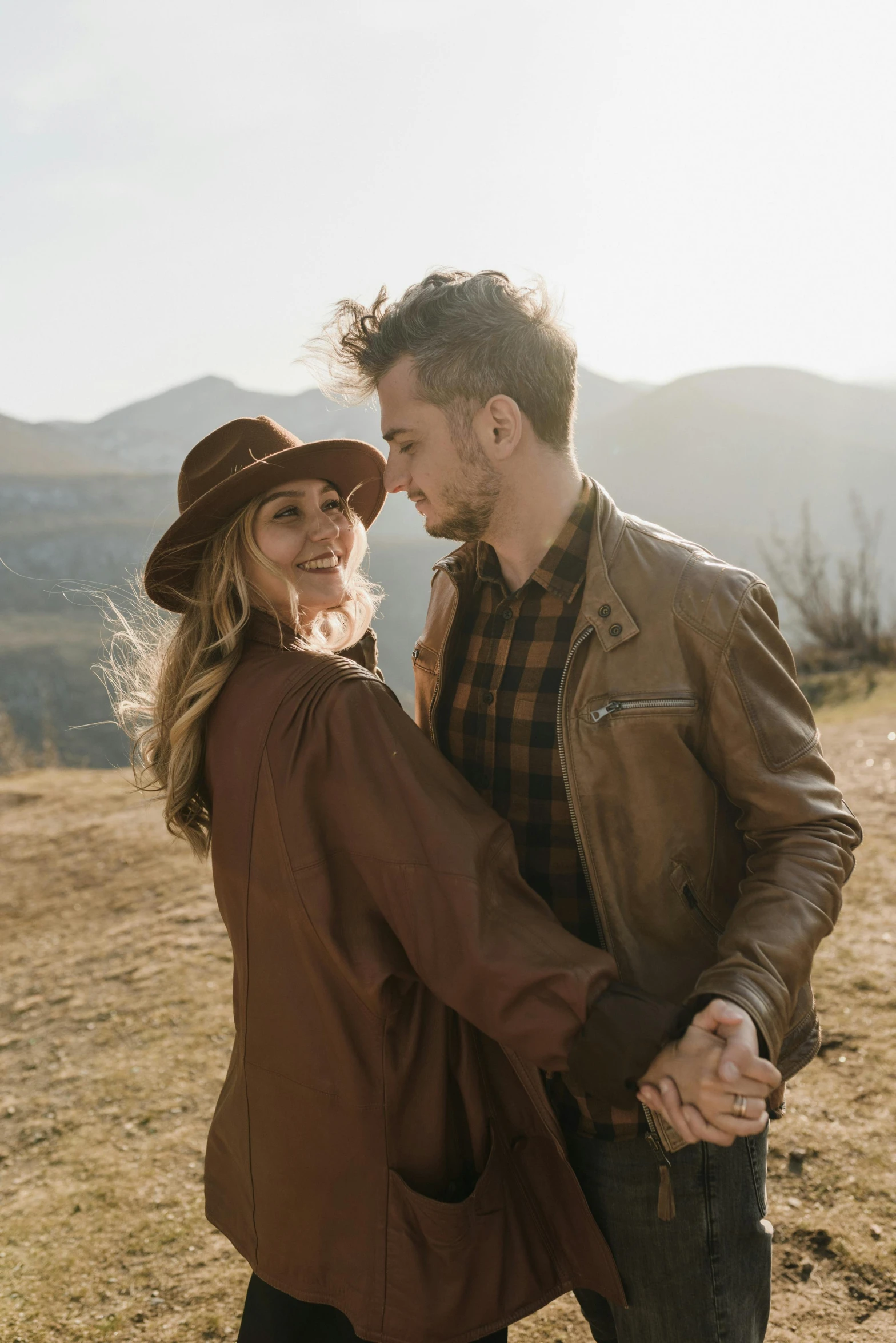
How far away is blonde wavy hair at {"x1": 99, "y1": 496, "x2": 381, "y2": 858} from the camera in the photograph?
1825 millimetres

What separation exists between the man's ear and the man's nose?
7.4 inches

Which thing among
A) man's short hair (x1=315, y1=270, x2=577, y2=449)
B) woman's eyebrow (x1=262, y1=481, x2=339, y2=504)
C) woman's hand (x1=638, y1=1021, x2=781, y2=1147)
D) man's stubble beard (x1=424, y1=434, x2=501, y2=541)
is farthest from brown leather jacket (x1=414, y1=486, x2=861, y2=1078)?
woman's eyebrow (x1=262, y1=481, x2=339, y2=504)

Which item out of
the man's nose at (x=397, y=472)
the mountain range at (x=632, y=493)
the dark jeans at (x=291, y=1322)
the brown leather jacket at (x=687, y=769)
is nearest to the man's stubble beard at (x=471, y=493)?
the man's nose at (x=397, y=472)

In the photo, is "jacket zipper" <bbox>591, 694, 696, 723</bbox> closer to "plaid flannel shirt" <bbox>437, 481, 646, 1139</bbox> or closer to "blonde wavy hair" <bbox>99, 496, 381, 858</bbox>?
"plaid flannel shirt" <bbox>437, 481, 646, 1139</bbox>

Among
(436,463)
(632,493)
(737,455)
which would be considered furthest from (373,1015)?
(737,455)

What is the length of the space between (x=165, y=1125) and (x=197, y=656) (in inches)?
107

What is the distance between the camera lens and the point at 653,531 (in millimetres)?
1883

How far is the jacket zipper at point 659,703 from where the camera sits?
5.47 ft

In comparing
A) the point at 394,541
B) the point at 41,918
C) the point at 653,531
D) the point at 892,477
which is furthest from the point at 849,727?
the point at 892,477

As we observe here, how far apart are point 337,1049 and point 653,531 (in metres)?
1.21

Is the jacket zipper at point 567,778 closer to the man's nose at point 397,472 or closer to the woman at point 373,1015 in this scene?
the woman at point 373,1015

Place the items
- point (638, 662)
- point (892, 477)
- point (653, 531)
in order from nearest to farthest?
1. point (638, 662)
2. point (653, 531)
3. point (892, 477)

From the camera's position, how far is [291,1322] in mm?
1724

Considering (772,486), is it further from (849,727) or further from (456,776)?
(456,776)
